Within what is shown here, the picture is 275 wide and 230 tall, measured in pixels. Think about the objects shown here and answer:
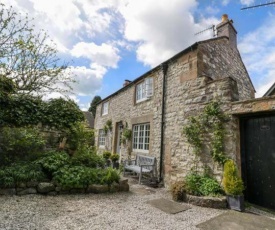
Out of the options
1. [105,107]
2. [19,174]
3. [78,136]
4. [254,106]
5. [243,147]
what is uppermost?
[105,107]

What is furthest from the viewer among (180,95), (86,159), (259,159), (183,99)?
(180,95)

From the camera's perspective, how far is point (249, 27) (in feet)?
20.6

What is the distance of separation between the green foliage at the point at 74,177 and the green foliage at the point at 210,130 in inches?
132

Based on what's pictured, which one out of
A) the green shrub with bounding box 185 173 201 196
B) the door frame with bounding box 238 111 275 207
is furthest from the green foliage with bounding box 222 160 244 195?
the green shrub with bounding box 185 173 201 196

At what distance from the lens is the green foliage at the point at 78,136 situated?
7.16 meters

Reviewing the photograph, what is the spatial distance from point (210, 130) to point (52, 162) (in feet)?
16.5

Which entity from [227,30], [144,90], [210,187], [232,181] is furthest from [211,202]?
[227,30]

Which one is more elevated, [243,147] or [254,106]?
[254,106]

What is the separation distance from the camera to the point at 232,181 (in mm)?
4754

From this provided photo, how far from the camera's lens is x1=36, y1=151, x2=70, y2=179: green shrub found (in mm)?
5371

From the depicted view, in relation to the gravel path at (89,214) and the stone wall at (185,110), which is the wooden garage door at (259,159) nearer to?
the stone wall at (185,110)

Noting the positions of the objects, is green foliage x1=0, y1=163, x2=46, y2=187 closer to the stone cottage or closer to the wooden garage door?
the stone cottage

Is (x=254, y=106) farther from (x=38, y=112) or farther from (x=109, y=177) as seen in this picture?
(x=38, y=112)

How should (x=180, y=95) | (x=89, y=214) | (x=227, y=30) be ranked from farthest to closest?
(x=227, y=30) < (x=180, y=95) < (x=89, y=214)
